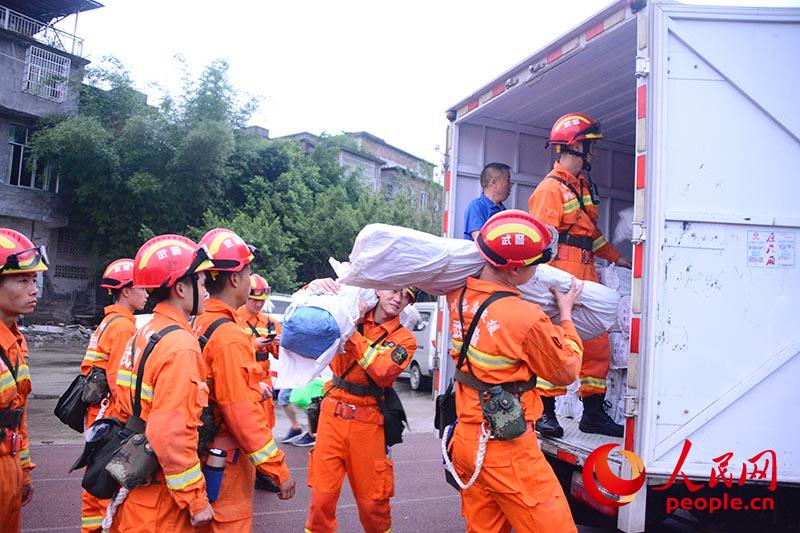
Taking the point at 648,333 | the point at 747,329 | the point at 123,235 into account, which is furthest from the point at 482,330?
the point at 123,235

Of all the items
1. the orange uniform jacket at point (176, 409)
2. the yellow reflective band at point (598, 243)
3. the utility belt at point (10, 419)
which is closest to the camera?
the orange uniform jacket at point (176, 409)

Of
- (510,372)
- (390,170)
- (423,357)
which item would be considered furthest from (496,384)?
(390,170)

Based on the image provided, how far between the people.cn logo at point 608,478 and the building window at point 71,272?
21.1m

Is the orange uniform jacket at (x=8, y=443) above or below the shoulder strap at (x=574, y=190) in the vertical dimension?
below

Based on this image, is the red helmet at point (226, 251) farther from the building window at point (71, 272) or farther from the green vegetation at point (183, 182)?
the building window at point (71, 272)

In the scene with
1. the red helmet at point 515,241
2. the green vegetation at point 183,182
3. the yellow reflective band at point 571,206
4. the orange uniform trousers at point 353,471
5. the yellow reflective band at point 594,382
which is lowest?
the orange uniform trousers at point 353,471

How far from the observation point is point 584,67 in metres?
4.66

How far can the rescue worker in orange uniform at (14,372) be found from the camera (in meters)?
3.21

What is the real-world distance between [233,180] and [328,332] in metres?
19.4

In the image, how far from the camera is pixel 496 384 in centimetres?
308

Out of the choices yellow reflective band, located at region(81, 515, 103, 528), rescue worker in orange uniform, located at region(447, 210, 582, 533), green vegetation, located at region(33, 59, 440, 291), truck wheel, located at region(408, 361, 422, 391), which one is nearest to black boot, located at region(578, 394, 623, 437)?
rescue worker in orange uniform, located at region(447, 210, 582, 533)

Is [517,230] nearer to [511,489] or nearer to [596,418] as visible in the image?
[511,489]

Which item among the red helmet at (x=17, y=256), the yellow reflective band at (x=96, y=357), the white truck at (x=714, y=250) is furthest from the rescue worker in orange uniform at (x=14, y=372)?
the white truck at (x=714, y=250)

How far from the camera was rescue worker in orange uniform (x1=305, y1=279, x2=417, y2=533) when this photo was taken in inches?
157
